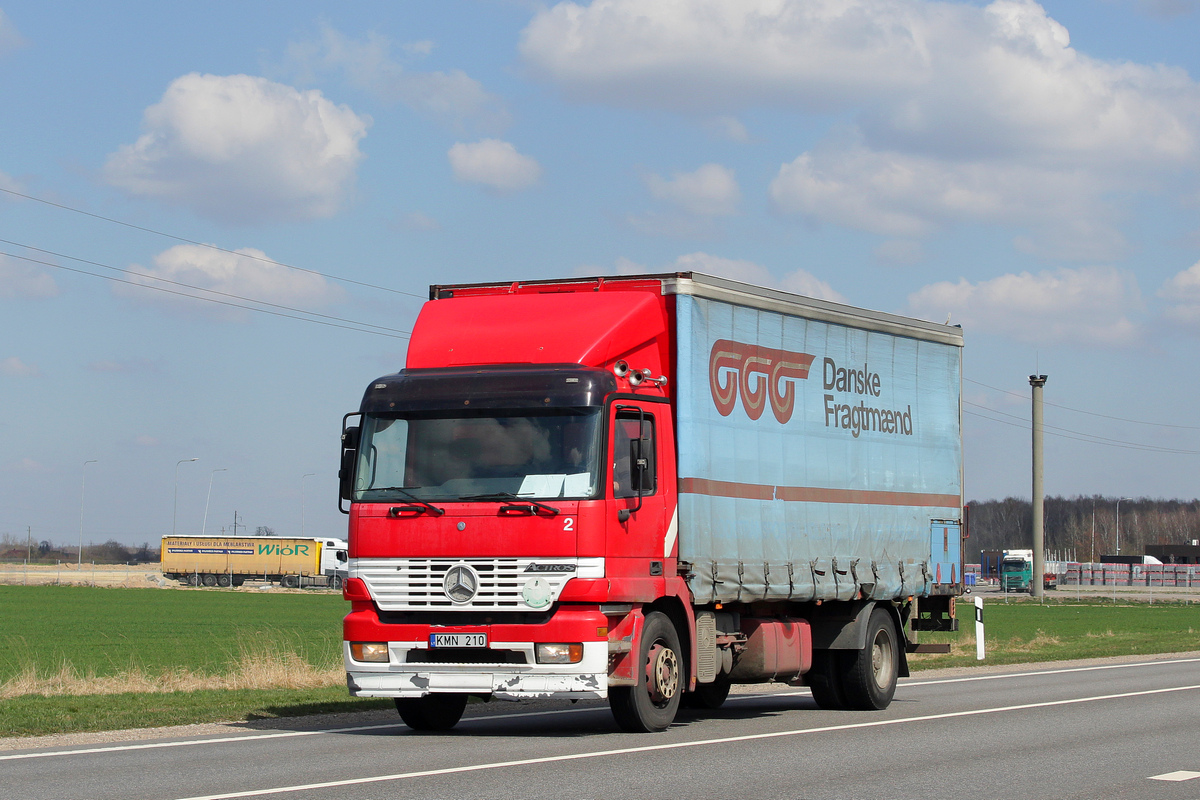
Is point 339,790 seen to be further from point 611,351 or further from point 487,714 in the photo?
point 487,714

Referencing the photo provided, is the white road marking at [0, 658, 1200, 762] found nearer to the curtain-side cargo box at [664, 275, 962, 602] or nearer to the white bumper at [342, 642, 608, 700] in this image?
the white bumper at [342, 642, 608, 700]

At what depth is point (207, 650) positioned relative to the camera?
33750mm

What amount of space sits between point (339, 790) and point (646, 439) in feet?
16.4

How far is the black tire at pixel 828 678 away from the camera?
1706cm

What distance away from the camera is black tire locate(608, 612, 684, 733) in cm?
1325

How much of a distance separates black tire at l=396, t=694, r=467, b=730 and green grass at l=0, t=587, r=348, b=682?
36.0ft

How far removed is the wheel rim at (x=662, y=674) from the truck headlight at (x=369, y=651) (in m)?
2.37

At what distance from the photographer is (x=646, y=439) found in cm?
1357

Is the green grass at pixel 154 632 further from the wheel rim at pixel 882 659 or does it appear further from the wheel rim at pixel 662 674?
the wheel rim at pixel 662 674

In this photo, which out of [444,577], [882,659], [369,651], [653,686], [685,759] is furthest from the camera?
[882,659]

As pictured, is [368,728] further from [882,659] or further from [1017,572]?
[1017,572]

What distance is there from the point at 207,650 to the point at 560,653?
22914 mm

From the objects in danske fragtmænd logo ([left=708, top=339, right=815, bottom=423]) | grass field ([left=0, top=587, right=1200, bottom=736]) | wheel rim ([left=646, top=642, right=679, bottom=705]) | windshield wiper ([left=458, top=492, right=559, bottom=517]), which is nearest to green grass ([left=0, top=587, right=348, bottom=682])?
grass field ([left=0, top=587, right=1200, bottom=736])

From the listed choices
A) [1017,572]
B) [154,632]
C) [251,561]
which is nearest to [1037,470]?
[1017,572]
